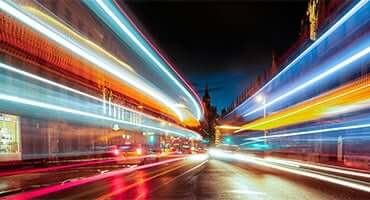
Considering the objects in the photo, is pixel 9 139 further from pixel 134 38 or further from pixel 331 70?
pixel 331 70

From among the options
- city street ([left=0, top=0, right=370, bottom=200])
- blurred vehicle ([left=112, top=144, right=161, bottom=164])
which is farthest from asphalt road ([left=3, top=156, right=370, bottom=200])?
blurred vehicle ([left=112, top=144, right=161, bottom=164])

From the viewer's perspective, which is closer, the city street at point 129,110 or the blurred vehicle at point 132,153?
the city street at point 129,110

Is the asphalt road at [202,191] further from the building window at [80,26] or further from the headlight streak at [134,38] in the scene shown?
the headlight streak at [134,38]

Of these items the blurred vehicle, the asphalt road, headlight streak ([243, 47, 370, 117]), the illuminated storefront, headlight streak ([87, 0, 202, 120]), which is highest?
headlight streak ([87, 0, 202, 120])

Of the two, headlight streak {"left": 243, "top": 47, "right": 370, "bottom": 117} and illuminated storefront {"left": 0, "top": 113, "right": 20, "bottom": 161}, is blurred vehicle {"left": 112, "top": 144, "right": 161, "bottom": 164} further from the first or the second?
headlight streak {"left": 243, "top": 47, "right": 370, "bottom": 117}

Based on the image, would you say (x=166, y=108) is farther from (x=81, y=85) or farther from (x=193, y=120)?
(x=193, y=120)

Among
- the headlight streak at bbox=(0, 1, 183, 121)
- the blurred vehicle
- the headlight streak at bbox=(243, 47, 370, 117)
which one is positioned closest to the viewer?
the headlight streak at bbox=(0, 1, 183, 121)

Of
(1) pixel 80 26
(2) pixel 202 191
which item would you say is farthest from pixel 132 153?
(2) pixel 202 191

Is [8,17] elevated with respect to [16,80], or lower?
elevated

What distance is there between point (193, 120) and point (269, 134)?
31.6 ft

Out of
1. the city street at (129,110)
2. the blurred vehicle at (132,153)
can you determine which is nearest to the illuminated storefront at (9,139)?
the city street at (129,110)

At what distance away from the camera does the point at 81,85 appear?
17391mm

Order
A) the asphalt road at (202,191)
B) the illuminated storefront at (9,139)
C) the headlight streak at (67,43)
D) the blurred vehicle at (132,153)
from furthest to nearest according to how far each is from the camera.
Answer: the blurred vehicle at (132,153) < the illuminated storefront at (9,139) < the asphalt road at (202,191) < the headlight streak at (67,43)

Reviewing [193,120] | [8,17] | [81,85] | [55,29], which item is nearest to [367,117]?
[81,85]
